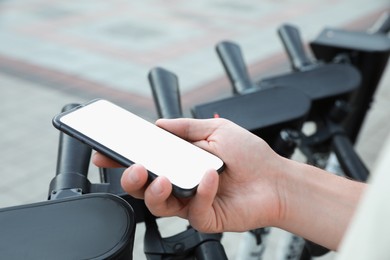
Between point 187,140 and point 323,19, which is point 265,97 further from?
point 323,19

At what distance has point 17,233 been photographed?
703mm

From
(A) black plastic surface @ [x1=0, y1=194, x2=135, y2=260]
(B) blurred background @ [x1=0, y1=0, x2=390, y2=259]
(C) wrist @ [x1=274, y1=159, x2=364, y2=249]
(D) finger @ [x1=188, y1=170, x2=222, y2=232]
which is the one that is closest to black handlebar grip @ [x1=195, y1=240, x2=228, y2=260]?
(D) finger @ [x1=188, y1=170, x2=222, y2=232]

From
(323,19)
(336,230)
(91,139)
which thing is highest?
(91,139)

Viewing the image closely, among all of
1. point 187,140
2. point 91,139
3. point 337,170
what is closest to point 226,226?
point 187,140

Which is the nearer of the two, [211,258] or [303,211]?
[211,258]

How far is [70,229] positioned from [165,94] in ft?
1.70

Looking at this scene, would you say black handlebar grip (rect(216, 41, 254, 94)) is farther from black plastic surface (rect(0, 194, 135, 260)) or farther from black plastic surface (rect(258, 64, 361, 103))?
black plastic surface (rect(0, 194, 135, 260))

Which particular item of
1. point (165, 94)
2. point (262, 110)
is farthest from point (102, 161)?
point (262, 110)

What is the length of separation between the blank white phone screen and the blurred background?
1.74 m

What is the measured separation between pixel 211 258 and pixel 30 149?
2.67 metres

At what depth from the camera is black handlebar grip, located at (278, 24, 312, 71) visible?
176 cm

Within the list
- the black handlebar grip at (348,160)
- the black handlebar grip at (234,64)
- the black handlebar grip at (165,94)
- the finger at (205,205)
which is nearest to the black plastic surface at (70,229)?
the finger at (205,205)

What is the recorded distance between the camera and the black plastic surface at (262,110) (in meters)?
1.22

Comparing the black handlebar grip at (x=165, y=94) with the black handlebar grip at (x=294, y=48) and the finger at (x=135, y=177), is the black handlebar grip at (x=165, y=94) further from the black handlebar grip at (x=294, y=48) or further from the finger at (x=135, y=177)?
the black handlebar grip at (x=294, y=48)
